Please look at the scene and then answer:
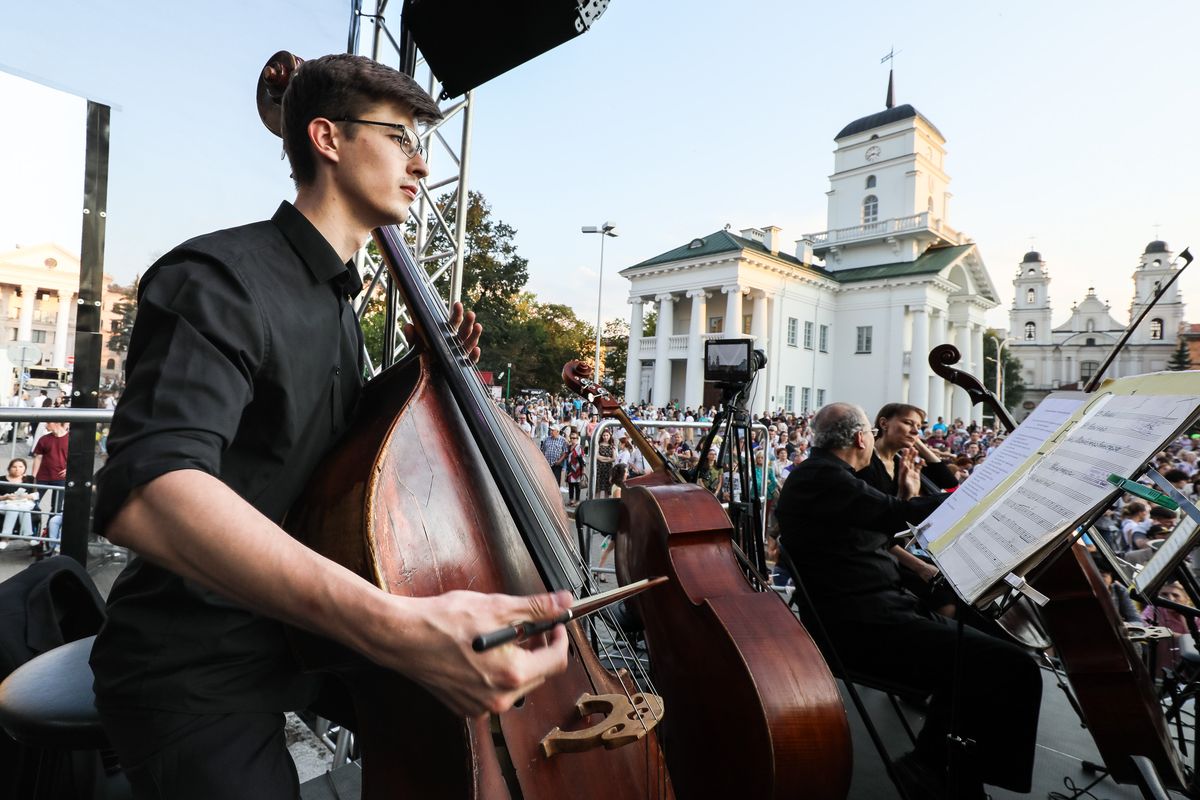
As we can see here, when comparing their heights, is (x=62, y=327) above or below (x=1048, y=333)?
below

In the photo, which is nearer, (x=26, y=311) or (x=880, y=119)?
(x=26, y=311)

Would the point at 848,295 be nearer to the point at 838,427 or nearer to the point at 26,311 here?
the point at 838,427

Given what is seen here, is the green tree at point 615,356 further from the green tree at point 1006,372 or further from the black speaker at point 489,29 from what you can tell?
the black speaker at point 489,29

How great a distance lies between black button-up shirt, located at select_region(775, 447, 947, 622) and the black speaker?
2.83m

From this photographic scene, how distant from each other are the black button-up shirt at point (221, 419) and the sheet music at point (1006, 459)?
5.37 ft

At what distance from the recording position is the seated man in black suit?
8.96ft

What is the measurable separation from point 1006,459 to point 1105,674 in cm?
108

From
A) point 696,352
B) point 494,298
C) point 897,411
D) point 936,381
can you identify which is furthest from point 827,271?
point 897,411

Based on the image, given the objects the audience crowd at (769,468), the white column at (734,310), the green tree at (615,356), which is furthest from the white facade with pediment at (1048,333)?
the audience crowd at (769,468)

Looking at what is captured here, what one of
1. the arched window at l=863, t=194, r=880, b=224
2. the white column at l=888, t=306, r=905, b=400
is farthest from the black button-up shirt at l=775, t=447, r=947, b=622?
the arched window at l=863, t=194, r=880, b=224

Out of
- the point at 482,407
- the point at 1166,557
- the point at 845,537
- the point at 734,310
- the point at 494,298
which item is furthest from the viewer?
the point at 734,310

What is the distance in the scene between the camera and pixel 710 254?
34656mm

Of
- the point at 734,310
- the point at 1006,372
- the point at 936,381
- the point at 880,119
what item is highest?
the point at 880,119

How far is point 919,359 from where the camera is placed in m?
35.7
